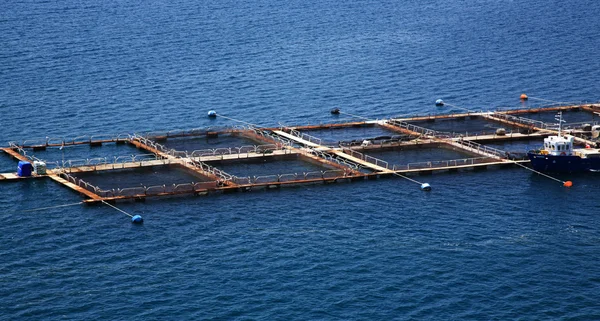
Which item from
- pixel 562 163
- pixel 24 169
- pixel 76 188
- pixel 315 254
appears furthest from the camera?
pixel 562 163

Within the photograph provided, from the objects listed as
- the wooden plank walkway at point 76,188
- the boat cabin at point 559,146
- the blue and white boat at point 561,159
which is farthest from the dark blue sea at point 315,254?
the boat cabin at point 559,146

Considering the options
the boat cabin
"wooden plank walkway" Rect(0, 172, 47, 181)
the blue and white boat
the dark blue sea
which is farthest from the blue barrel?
the boat cabin

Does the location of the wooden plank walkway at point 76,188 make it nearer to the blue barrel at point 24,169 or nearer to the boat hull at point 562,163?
the blue barrel at point 24,169

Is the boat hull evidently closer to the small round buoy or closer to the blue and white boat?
the blue and white boat

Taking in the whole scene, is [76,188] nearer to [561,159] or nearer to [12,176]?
[12,176]

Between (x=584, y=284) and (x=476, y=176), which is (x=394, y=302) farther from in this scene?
(x=476, y=176)

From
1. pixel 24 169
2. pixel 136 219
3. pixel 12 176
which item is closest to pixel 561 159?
pixel 136 219

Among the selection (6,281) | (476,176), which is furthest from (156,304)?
(476,176)

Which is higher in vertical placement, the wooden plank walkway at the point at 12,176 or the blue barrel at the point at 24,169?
the blue barrel at the point at 24,169
